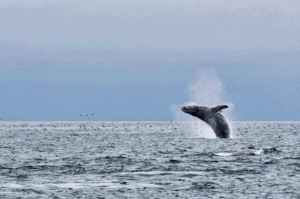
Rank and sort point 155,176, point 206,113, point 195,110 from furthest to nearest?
point 195,110 → point 206,113 → point 155,176

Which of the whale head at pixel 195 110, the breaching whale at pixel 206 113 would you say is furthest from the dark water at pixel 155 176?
the whale head at pixel 195 110

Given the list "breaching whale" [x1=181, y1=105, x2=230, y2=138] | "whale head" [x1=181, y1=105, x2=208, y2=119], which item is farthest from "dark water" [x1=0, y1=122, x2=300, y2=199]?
"whale head" [x1=181, y1=105, x2=208, y2=119]

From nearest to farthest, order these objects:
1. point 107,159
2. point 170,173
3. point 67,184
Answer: point 67,184, point 170,173, point 107,159

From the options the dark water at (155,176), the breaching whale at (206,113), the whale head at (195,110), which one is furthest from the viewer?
the whale head at (195,110)

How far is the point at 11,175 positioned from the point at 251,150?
18791mm

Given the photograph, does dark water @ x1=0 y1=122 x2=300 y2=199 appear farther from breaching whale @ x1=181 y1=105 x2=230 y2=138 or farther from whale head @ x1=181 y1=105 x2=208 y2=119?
whale head @ x1=181 y1=105 x2=208 y2=119

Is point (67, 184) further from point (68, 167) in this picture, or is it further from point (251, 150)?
point (251, 150)

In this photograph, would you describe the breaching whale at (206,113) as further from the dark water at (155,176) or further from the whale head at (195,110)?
the dark water at (155,176)

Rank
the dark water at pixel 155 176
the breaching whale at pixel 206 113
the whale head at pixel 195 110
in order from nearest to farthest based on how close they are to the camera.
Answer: the dark water at pixel 155 176
the breaching whale at pixel 206 113
the whale head at pixel 195 110

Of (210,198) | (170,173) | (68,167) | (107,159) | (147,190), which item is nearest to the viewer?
(210,198)

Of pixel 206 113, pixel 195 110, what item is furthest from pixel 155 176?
pixel 195 110

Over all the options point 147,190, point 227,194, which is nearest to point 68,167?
point 147,190

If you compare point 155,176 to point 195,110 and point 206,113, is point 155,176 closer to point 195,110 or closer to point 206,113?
point 206,113

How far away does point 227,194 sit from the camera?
30.7m
